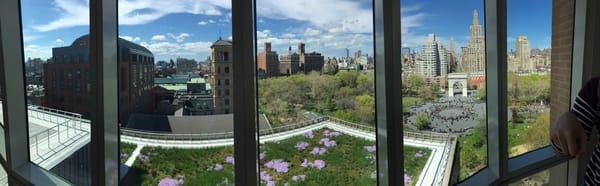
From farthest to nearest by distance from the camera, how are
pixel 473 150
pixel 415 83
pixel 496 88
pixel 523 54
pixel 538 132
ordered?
pixel 538 132 < pixel 523 54 < pixel 473 150 < pixel 496 88 < pixel 415 83

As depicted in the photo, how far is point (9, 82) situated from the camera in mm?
2117

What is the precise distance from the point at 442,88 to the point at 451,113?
186 millimetres

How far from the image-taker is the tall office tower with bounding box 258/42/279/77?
178cm

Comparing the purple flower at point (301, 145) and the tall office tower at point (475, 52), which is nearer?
the purple flower at point (301, 145)

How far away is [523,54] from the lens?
2.83m

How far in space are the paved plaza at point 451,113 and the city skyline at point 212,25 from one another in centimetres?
38

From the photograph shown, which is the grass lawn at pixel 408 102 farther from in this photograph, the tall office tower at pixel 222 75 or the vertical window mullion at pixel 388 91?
the tall office tower at pixel 222 75

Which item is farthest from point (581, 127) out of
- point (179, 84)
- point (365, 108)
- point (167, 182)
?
point (167, 182)

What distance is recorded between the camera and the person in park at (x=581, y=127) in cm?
112

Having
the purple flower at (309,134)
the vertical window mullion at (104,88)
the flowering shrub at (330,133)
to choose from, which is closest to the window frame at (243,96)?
the vertical window mullion at (104,88)

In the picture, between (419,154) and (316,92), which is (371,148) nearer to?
(419,154)

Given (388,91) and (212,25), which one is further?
(388,91)

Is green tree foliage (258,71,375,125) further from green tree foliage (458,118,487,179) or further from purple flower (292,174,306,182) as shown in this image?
green tree foliage (458,118,487,179)

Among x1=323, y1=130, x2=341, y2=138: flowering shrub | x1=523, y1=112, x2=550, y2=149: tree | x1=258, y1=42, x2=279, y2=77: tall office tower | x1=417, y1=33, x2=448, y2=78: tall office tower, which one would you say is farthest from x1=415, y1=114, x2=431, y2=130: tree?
x1=523, y1=112, x2=550, y2=149: tree
